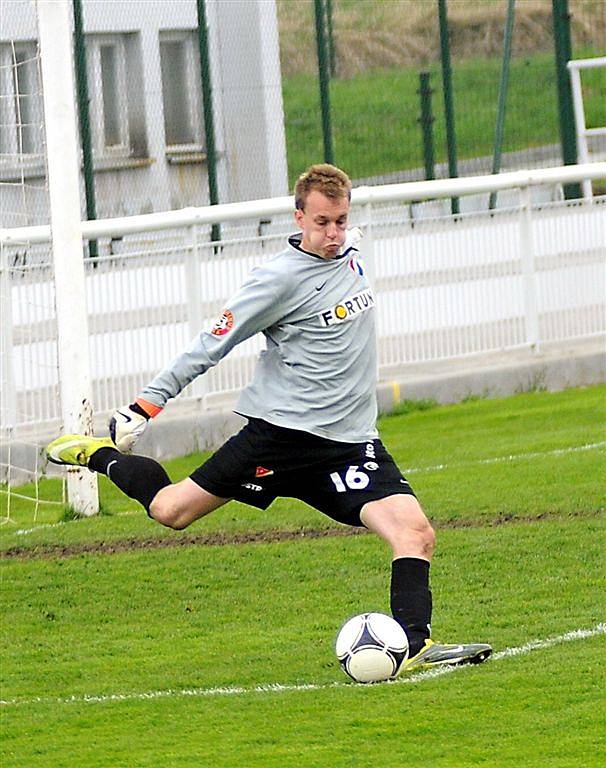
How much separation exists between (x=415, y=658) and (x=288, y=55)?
1025 cm

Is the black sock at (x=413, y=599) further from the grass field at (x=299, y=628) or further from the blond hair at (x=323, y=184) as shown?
the blond hair at (x=323, y=184)

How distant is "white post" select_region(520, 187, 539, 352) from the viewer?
49.9ft

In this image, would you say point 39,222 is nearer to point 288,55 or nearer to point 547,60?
point 288,55

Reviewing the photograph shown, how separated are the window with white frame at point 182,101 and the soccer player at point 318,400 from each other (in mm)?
8761

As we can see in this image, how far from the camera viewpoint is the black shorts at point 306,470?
282 inches

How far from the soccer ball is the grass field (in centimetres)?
7

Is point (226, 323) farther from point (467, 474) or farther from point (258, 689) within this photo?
point (467, 474)

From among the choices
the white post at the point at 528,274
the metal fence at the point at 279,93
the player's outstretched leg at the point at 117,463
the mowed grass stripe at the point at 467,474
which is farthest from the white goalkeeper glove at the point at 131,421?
the white post at the point at 528,274

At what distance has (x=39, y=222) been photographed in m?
13.0

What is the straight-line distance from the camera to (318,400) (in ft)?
23.4

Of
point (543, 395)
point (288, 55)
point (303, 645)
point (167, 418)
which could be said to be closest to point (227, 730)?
point (303, 645)

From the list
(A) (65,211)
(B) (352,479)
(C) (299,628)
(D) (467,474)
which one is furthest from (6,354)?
(B) (352,479)

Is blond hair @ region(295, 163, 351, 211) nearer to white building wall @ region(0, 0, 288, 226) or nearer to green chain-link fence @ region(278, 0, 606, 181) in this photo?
white building wall @ region(0, 0, 288, 226)

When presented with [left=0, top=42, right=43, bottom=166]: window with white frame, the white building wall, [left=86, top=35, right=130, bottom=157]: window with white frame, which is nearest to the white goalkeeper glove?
[left=0, top=42, right=43, bottom=166]: window with white frame
